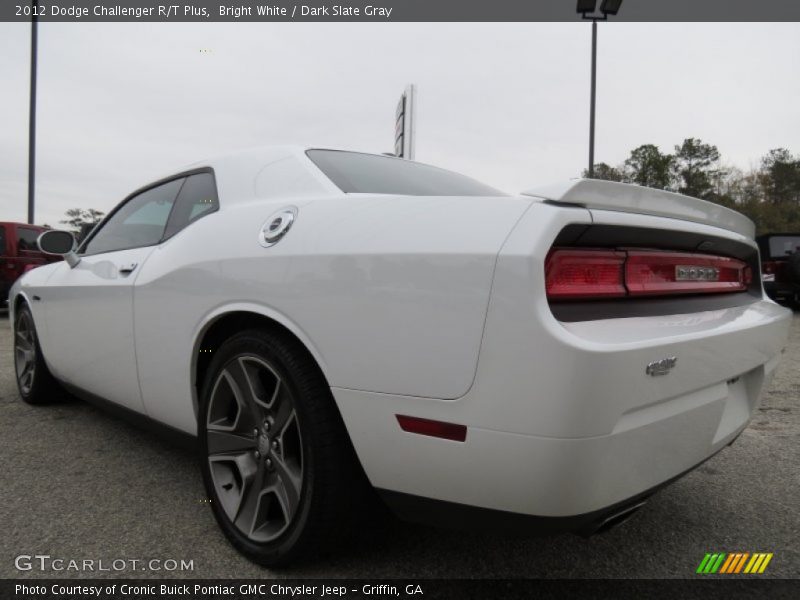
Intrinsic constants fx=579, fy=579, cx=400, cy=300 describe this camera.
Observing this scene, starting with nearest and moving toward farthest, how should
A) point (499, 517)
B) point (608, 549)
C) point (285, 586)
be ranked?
point (499, 517), point (285, 586), point (608, 549)

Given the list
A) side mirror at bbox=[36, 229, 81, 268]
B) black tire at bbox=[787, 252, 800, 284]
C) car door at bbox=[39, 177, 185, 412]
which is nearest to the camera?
car door at bbox=[39, 177, 185, 412]

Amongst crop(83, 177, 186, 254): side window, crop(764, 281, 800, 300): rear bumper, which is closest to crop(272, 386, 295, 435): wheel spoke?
crop(83, 177, 186, 254): side window

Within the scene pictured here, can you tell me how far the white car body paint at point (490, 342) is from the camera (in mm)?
1256

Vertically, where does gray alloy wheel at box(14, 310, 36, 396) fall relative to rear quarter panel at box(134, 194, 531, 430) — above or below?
below

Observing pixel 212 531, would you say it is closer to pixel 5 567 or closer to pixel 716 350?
pixel 5 567

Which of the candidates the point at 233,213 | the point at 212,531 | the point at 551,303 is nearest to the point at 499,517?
the point at 551,303

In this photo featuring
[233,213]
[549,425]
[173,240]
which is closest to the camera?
[549,425]

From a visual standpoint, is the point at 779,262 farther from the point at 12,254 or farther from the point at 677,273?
the point at 12,254

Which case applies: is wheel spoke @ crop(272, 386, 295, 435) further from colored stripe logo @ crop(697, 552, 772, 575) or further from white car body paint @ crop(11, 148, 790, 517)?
colored stripe logo @ crop(697, 552, 772, 575)

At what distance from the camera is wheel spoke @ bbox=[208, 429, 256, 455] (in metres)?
1.91

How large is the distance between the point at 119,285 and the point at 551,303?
6.37 feet

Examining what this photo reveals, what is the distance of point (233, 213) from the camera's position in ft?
6.88

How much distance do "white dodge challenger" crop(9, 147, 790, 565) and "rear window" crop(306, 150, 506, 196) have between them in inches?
0.8

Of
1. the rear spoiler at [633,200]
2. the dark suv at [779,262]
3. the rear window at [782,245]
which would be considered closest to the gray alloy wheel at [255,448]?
the rear spoiler at [633,200]
